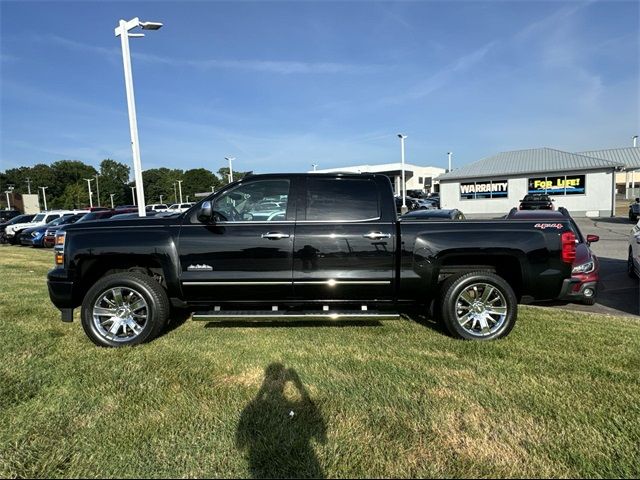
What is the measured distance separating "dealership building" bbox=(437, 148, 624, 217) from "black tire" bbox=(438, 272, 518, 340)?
26.7m

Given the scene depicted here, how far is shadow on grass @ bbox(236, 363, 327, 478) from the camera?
265cm

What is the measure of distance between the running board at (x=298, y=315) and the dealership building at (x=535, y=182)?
27.6 meters

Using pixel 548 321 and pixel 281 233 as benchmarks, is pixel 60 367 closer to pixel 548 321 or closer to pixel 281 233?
pixel 281 233

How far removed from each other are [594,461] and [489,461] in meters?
0.64

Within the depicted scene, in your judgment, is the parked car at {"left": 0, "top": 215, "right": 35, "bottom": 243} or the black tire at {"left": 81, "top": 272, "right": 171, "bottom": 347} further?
the parked car at {"left": 0, "top": 215, "right": 35, "bottom": 243}

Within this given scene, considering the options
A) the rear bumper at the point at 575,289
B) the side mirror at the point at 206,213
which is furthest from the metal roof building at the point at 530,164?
the side mirror at the point at 206,213

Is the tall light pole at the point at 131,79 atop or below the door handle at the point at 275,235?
atop

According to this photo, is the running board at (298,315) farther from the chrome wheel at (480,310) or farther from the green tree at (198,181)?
the green tree at (198,181)

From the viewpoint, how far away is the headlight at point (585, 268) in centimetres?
585

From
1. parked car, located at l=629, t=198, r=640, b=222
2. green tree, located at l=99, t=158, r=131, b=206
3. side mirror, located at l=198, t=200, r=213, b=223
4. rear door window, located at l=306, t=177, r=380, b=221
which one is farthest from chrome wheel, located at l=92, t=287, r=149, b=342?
green tree, located at l=99, t=158, r=131, b=206

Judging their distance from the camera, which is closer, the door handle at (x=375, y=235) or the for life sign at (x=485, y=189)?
the door handle at (x=375, y=235)

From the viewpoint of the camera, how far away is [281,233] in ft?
15.8

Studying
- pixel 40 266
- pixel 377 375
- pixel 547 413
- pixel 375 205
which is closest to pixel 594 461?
pixel 547 413

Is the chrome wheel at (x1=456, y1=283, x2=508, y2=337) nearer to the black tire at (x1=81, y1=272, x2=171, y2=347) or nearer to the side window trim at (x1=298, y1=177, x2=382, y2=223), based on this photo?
the side window trim at (x1=298, y1=177, x2=382, y2=223)
